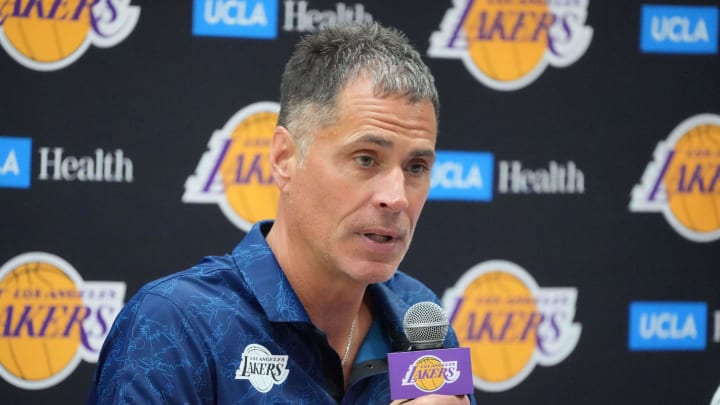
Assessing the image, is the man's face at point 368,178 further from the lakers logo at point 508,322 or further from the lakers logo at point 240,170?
the lakers logo at point 508,322

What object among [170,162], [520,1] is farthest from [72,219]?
[520,1]

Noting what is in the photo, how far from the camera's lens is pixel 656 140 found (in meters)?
3.25

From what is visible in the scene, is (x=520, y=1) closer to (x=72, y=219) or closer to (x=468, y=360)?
(x=72, y=219)

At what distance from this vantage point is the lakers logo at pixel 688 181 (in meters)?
3.25

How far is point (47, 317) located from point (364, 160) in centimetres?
159

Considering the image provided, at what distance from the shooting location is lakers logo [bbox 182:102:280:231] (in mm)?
2928

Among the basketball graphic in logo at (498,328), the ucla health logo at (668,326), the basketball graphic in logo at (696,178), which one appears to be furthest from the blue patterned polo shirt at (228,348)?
the basketball graphic in logo at (696,178)

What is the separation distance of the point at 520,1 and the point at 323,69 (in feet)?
5.30

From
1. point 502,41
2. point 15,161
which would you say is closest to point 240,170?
point 15,161

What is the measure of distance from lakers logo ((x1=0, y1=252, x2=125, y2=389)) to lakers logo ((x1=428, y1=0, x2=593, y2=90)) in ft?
4.28

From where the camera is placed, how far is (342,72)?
65.9 inches

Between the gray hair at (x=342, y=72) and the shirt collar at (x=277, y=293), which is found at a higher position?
the gray hair at (x=342, y=72)

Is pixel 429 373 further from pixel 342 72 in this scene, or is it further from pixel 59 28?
pixel 59 28

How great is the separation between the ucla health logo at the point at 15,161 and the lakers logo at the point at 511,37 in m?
1.28
